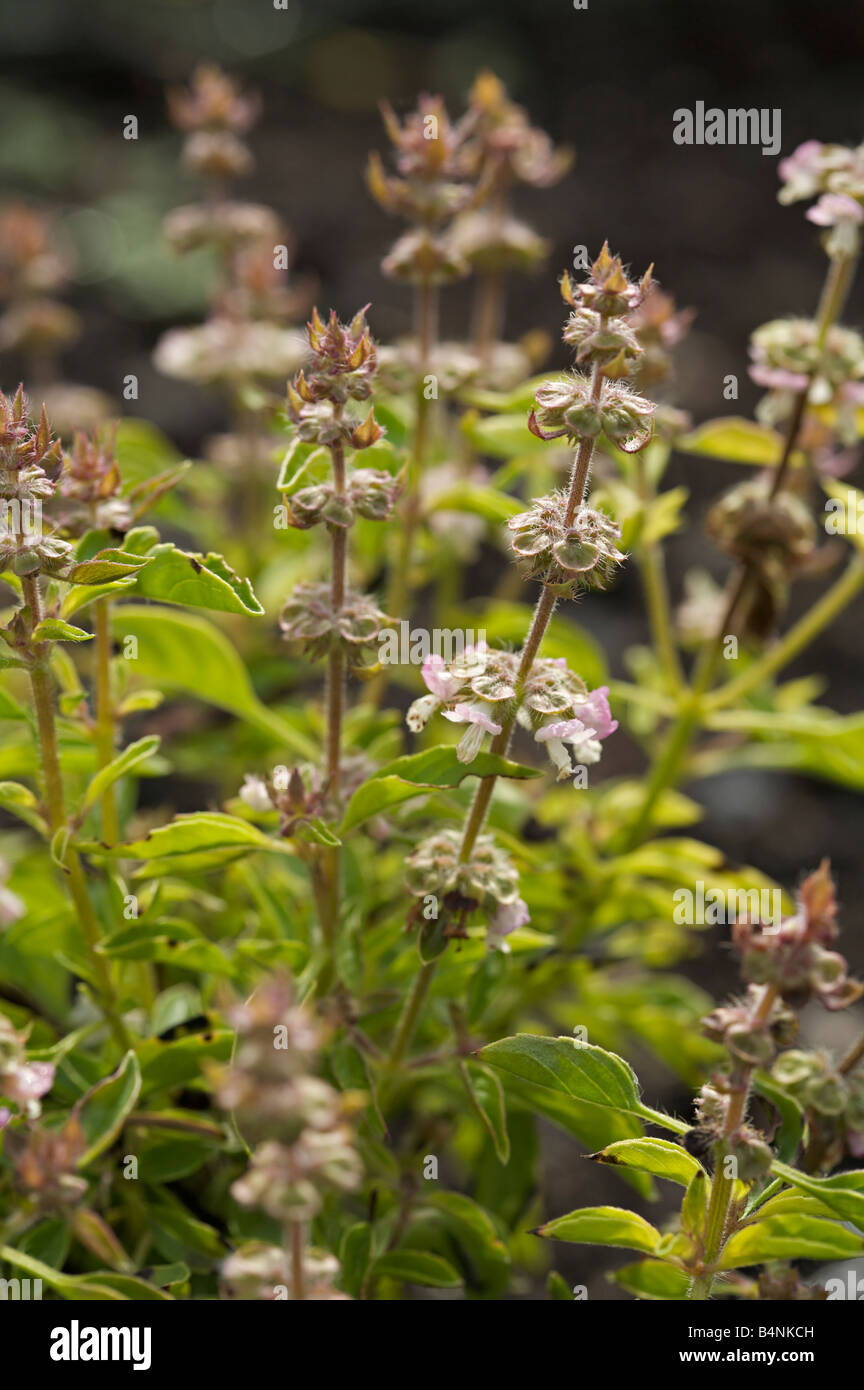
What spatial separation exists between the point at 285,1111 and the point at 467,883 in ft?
1.54

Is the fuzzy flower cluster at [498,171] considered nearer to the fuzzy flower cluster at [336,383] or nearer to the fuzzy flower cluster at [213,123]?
the fuzzy flower cluster at [213,123]

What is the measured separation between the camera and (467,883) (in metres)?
1.21

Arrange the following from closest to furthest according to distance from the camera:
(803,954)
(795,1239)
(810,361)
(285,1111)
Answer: (285,1111) → (803,954) → (795,1239) → (810,361)

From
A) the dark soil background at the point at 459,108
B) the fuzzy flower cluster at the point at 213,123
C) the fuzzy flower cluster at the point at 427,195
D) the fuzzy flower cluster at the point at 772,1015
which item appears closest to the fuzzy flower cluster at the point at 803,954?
the fuzzy flower cluster at the point at 772,1015

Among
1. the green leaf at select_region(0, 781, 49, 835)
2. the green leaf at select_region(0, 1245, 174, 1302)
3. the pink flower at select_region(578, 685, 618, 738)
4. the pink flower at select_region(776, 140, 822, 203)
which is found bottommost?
the green leaf at select_region(0, 1245, 174, 1302)

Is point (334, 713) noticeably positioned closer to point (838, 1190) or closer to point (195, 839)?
point (195, 839)

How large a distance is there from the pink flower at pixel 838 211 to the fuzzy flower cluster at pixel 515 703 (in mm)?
680

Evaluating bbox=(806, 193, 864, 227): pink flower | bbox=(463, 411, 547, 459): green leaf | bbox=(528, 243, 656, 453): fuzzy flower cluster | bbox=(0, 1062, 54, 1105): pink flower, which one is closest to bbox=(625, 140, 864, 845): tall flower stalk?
bbox=(806, 193, 864, 227): pink flower

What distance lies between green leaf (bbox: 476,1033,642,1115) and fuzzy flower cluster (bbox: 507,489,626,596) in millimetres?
384

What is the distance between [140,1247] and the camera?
148 centimetres

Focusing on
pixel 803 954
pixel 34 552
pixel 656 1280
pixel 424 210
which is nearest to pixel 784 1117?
pixel 656 1280

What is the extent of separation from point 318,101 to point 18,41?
1.23 meters

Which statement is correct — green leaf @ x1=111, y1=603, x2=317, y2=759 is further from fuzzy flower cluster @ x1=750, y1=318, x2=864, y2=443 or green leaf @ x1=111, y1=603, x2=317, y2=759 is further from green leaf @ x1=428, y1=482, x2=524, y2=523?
fuzzy flower cluster @ x1=750, y1=318, x2=864, y2=443

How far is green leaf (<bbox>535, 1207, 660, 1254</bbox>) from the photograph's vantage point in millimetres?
1164
